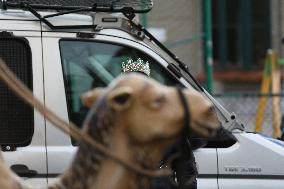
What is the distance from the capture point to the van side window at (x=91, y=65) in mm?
5125

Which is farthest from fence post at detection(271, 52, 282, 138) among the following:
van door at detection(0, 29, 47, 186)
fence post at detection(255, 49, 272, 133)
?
van door at detection(0, 29, 47, 186)

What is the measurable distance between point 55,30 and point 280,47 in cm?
1268

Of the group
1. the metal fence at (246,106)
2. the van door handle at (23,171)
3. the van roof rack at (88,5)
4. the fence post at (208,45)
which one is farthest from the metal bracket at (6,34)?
the metal fence at (246,106)

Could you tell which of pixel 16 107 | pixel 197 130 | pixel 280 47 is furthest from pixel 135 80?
pixel 280 47

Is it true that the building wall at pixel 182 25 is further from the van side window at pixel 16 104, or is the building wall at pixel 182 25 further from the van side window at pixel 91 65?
the van side window at pixel 16 104

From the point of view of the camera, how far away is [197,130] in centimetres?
226

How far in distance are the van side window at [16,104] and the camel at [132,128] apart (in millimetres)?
2662

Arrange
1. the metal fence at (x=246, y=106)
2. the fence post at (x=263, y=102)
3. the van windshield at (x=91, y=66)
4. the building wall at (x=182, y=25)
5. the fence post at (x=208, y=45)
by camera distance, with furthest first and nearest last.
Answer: the building wall at (x=182, y=25), the metal fence at (x=246, y=106), the fence post at (x=263, y=102), the fence post at (x=208, y=45), the van windshield at (x=91, y=66)

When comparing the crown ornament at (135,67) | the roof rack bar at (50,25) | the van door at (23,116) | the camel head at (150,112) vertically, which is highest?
the camel head at (150,112)

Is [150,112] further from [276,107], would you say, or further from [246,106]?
[246,106]

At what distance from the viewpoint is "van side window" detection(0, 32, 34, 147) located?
16.2 ft

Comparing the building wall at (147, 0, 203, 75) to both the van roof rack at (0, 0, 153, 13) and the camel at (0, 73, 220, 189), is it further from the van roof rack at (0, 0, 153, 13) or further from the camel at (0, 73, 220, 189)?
the camel at (0, 73, 220, 189)

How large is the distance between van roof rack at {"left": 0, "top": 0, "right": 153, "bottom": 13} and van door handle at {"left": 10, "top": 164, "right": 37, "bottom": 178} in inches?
37.3

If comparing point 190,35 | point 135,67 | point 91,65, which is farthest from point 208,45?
point 135,67
